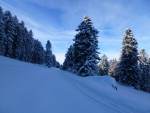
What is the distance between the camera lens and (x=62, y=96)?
32.7ft

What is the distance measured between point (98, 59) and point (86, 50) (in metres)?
2.26

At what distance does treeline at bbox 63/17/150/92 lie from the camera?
39.8 m

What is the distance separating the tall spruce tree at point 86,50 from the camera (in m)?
39.2

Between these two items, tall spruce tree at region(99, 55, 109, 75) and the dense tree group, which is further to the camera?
tall spruce tree at region(99, 55, 109, 75)

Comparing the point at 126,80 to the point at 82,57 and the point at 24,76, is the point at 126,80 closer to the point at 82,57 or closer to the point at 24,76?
the point at 82,57

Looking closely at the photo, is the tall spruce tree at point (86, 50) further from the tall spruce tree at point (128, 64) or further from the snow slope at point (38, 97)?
the snow slope at point (38, 97)

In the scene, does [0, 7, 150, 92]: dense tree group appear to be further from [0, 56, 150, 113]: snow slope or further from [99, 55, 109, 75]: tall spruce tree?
[0, 56, 150, 113]: snow slope

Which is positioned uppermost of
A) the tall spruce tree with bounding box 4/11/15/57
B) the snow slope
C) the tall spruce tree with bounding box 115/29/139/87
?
the tall spruce tree with bounding box 4/11/15/57

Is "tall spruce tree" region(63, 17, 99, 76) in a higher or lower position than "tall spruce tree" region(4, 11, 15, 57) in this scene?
lower

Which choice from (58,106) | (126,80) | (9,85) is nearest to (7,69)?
(9,85)

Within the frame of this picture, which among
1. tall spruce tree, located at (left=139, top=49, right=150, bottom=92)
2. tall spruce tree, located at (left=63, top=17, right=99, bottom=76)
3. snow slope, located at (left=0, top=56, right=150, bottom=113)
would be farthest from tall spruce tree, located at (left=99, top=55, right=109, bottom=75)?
snow slope, located at (left=0, top=56, right=150, bottom=113)

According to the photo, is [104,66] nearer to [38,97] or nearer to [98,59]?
[98,59]

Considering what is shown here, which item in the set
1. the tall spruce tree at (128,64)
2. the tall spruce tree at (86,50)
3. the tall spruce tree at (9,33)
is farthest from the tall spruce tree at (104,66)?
the tall spruce tree at (86,50)

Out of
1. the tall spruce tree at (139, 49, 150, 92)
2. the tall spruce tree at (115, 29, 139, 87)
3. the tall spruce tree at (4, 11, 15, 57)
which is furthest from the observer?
the tall spruce tree at (4, 11, 15, 57)
